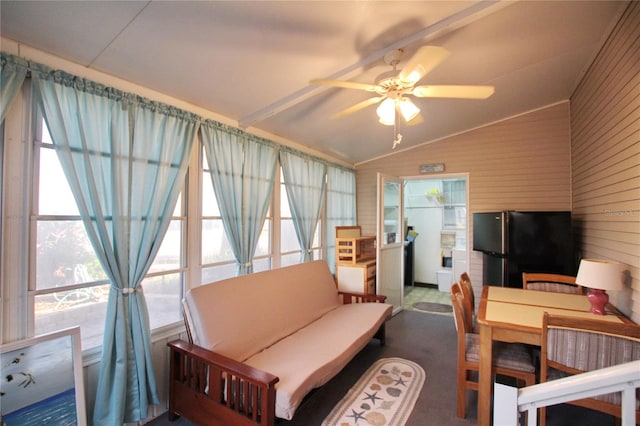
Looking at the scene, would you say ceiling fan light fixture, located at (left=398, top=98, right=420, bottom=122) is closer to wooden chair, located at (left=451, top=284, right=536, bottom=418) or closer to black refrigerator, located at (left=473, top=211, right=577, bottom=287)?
wooden chair, located at (left=451, top=284, right=536, bottom=418)

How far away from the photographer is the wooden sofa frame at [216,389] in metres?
1.65

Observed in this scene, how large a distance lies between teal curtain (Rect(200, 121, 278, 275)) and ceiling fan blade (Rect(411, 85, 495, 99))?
5.57ft

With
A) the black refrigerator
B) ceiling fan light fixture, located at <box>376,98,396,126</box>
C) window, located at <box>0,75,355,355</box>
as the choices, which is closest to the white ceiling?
ceiling fan light fixture, located at <box>376,98,396,126</box>

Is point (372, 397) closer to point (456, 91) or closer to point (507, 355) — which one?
point (507, 355)

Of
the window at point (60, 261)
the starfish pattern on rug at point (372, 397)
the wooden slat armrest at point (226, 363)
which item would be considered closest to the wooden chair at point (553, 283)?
the starfish pattern on rug at point (372, 397)

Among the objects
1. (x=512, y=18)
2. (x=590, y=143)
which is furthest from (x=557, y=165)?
(x=512, y=18)

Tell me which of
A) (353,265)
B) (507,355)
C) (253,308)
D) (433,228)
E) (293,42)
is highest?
(293,42)

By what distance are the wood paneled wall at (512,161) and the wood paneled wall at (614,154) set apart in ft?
1.93

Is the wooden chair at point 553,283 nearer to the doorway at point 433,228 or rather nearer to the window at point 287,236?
the window at point 287,236

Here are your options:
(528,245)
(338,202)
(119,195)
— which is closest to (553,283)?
(528,245)

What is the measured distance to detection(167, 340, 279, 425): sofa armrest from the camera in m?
1.66

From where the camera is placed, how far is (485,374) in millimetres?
1996

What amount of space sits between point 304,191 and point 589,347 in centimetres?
301

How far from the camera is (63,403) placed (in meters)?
1.64
